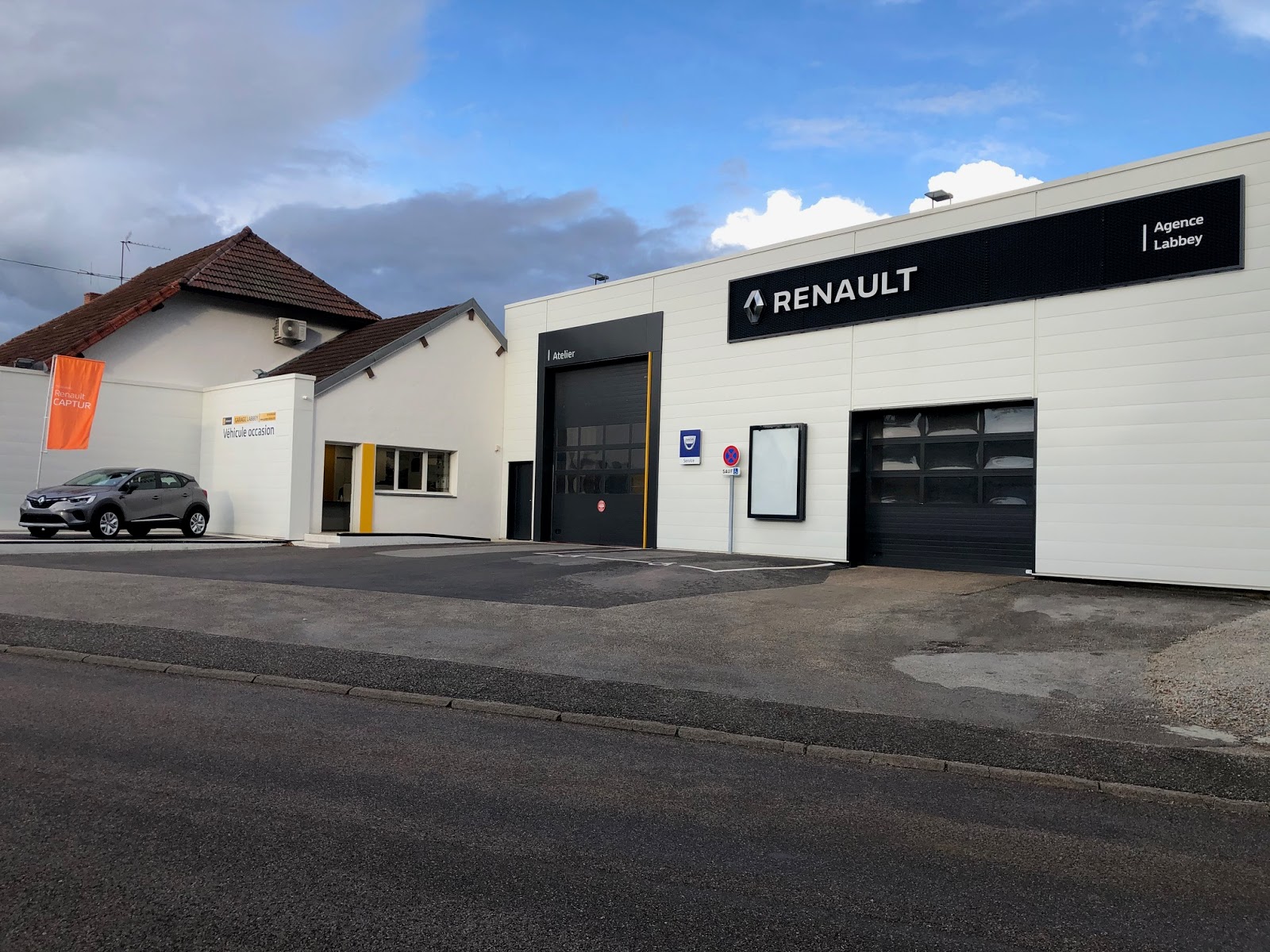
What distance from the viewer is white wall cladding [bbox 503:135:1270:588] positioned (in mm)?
14344

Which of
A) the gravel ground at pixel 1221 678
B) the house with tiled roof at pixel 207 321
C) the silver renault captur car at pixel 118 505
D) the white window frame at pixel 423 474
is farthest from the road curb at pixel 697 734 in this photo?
the house with tiled roof at pixel 207 321

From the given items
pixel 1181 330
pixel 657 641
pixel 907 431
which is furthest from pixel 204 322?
pixel 1181 330

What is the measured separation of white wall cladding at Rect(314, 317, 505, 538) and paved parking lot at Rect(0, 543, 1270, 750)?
24.5 feet

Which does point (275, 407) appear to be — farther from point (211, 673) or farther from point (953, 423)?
point (211, 673)

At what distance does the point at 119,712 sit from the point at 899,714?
558 centimetres

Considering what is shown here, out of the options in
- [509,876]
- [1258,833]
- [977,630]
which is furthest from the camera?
[977,630]

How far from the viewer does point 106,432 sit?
2448 centimetres

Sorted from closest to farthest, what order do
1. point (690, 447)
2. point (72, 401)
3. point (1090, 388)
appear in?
point (1090, 388) < point (690, 447) < point (72, 401)

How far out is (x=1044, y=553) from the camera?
16.2m

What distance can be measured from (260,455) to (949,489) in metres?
16.0

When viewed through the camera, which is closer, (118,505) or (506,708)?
(506,708)

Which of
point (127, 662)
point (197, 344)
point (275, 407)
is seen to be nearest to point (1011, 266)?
→ point (127, 662)

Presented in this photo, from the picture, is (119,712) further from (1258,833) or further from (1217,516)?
(1217,516)

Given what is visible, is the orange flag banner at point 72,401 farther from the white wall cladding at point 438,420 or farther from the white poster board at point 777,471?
the white poster board at point 777,471
